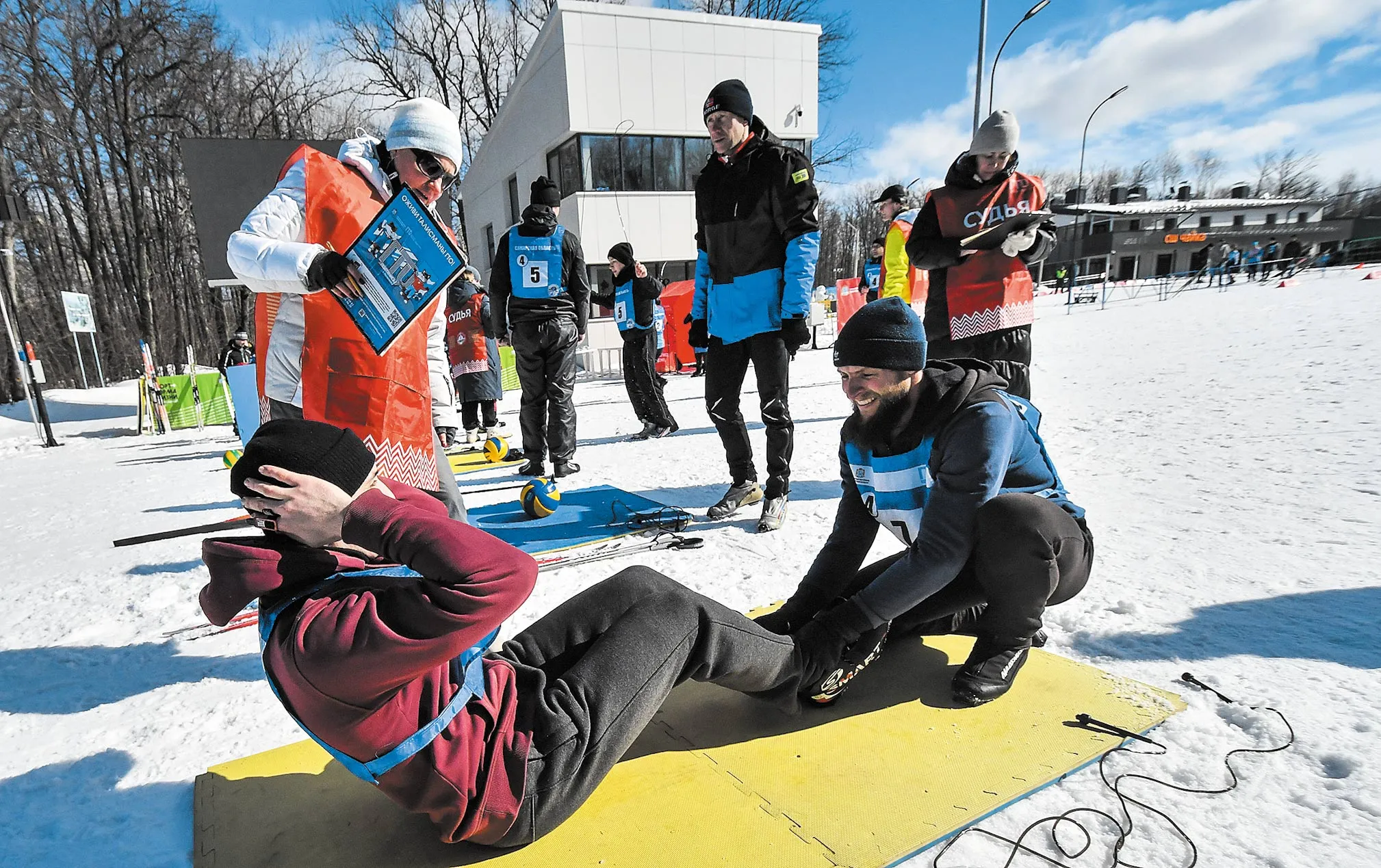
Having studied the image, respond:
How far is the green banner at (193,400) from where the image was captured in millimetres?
12031

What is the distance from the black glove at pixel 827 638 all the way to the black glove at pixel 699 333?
2.46 m

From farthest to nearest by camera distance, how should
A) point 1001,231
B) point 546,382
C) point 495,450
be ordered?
point 495,450 → point 546,382 → point 1001,231

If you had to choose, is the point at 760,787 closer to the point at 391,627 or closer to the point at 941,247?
the point at 391,627

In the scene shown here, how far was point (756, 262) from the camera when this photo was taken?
371 centimetres

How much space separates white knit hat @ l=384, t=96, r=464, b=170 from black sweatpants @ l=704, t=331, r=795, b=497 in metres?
1.96

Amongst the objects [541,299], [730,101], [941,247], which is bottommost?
[541,299]

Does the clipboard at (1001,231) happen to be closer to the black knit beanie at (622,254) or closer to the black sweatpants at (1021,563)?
the black sweatpants at (1021,563)

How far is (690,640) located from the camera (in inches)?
62.3

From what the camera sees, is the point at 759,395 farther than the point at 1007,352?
Yes

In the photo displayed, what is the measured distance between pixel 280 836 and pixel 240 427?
382 centimetres

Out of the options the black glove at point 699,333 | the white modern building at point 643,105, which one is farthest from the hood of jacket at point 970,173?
the white modern building at point 643,105

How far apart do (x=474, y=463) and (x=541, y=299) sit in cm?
194

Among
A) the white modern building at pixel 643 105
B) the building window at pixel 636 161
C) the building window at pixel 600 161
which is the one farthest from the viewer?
the building window at pixel 636 161

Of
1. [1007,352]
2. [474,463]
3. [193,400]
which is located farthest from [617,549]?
[193,400]
